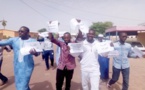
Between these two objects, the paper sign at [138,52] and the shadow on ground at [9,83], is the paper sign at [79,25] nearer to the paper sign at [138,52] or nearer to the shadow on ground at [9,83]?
the paper sign at [138,52]

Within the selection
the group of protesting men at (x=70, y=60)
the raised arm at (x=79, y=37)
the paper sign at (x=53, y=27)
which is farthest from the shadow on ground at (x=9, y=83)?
the raised arm at (x=79, y=37)

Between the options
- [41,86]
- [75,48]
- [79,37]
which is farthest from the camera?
[41,86]

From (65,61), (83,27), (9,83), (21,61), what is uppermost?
(83,27)

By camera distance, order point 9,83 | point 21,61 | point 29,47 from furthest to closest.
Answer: point 9,83 → point 21,61 → point 29,47

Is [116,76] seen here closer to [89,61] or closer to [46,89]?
[89,61]

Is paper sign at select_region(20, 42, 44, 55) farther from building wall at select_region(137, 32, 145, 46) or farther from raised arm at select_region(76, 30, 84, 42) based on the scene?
building wall at select_region(137, 32, 145, 46)

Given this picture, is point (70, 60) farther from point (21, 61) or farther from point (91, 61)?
point (21, 61)

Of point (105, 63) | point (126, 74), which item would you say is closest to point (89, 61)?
point (126, 74)

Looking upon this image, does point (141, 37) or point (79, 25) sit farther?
point (141, 37)

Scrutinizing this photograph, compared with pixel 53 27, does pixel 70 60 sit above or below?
below

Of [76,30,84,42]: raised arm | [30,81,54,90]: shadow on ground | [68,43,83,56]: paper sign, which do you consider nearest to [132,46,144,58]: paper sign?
[76,30,84,42]: raised arm

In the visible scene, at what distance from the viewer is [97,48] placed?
4.82 m

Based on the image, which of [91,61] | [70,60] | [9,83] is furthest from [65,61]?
[9,83]

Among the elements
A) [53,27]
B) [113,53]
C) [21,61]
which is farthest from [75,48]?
[21,61]
